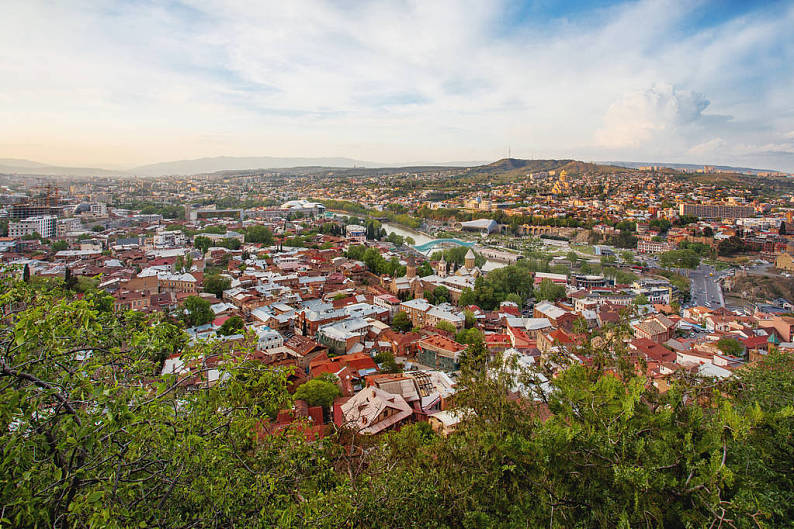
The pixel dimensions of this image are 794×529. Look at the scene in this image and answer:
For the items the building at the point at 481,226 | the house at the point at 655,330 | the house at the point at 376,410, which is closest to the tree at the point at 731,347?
the house at the point at 655,330

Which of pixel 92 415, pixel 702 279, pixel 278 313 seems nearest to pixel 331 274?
pixel 278 313

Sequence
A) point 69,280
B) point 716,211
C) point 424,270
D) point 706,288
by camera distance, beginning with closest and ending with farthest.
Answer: point 69,280 < point 424,270 < point 706,288 < point 716,211

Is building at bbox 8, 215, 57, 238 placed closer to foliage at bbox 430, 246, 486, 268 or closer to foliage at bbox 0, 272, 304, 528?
foliage at bbox 430, 246, 486, 268

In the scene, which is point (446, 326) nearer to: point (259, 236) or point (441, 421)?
point (441, 421)

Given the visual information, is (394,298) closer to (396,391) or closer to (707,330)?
(396,391)

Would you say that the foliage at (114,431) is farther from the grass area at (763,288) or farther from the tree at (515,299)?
the grass area at (763,288)

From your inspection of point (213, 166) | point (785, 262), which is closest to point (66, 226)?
point (785, 262)
